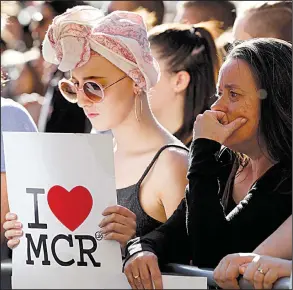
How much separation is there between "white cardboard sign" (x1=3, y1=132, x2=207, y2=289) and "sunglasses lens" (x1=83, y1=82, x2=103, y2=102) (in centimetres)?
13

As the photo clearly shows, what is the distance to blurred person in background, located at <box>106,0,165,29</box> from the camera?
3.54m

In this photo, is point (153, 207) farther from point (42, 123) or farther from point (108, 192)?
point (42, 123)

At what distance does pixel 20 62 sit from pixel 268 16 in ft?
3.52

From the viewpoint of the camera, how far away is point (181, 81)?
3449 mm

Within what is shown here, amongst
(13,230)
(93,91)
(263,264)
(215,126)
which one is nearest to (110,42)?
(93,91)

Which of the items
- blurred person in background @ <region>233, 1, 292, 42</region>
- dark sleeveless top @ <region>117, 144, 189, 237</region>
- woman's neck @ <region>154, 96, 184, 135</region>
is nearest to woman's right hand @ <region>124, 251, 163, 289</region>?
dark sleeveless top @ <region>117, 144, 189, 237</region>

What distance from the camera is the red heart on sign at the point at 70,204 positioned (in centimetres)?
338

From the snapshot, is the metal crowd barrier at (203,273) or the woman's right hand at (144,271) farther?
the woman's right hand at (144,271)

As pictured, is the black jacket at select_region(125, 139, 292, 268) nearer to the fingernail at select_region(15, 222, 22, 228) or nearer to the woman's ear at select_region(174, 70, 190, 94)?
the woman's ear at select_region(174, 70, 190, 94)

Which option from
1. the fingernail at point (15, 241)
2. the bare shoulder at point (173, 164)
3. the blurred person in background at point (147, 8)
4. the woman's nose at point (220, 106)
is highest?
the blurred person in background at point (147, 8)

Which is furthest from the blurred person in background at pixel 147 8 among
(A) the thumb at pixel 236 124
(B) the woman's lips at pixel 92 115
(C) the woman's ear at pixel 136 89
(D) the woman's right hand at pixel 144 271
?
(D) the woman's right hand at pixel 144 271

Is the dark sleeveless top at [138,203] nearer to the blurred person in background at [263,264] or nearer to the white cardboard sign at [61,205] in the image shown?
the white cardboard sign at [61,205]

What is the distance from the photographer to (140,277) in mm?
3258

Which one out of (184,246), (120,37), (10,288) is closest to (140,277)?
(184,246)
